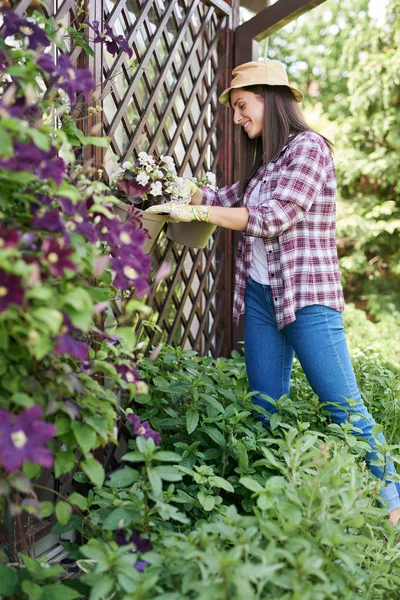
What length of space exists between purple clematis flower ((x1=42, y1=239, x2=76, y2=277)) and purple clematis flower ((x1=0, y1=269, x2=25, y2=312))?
0.07 metres

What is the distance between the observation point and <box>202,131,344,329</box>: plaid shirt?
178 centimetres

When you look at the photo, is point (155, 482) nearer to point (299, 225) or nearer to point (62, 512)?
point (62, 512)

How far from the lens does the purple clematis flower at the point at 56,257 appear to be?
37.4 inches

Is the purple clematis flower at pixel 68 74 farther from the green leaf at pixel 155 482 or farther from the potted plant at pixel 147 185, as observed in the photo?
the green leaf at pixel 155 482

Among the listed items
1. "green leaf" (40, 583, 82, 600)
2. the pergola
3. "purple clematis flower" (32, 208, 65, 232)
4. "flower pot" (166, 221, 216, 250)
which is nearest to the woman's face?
"flower pot" (166, 221, 216, 250)

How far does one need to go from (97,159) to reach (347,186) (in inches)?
219

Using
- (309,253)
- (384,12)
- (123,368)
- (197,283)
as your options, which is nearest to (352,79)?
(384,12)

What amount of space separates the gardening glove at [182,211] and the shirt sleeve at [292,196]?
0.14 meters

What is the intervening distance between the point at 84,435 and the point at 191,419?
682 millimetres

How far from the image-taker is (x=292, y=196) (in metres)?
1.76

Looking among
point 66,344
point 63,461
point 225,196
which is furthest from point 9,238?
point 225,196

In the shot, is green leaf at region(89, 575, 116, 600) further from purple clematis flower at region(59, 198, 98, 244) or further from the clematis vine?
purple clematis flower at region(59, 198, 98, 244)

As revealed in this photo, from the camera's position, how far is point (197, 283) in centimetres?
282

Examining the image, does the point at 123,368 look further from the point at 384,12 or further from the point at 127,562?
the point at 384,12
